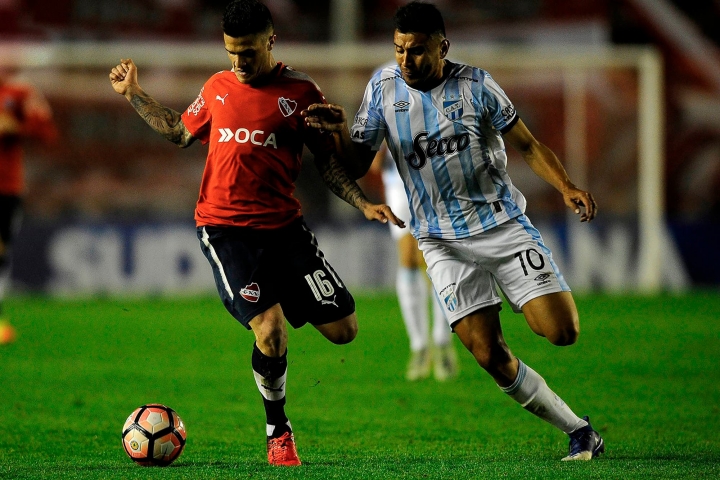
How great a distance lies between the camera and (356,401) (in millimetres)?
7801

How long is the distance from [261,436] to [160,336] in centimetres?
554

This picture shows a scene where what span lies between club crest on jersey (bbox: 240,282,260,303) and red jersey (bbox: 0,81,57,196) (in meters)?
6.77

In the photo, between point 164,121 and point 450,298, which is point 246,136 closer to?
point 164,121

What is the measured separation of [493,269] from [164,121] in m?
1.85

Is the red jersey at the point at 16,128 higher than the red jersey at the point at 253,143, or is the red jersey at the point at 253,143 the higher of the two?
the red jersey at the point at 253,143

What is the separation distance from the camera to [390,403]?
25.2 feet

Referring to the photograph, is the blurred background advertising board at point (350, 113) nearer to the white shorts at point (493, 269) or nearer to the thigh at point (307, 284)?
the thigh at point (307, 284)

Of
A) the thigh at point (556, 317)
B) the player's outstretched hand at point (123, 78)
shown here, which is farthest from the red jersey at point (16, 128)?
the thigh at point (556, 317)

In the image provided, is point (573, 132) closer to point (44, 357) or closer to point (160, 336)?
point (160, 336)

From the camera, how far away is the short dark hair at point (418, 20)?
18.1ft

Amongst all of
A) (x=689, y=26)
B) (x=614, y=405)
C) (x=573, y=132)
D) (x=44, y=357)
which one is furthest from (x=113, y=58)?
(x=614, y=405)

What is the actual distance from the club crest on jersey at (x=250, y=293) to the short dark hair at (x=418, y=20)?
142 centimetres

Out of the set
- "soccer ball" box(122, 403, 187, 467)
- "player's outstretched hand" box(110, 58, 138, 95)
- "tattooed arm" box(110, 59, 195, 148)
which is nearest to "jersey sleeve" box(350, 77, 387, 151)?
A: "tattooed arm" box(110, 59, 195, 148)

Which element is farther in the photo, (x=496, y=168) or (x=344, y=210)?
(x=344, y=210)
